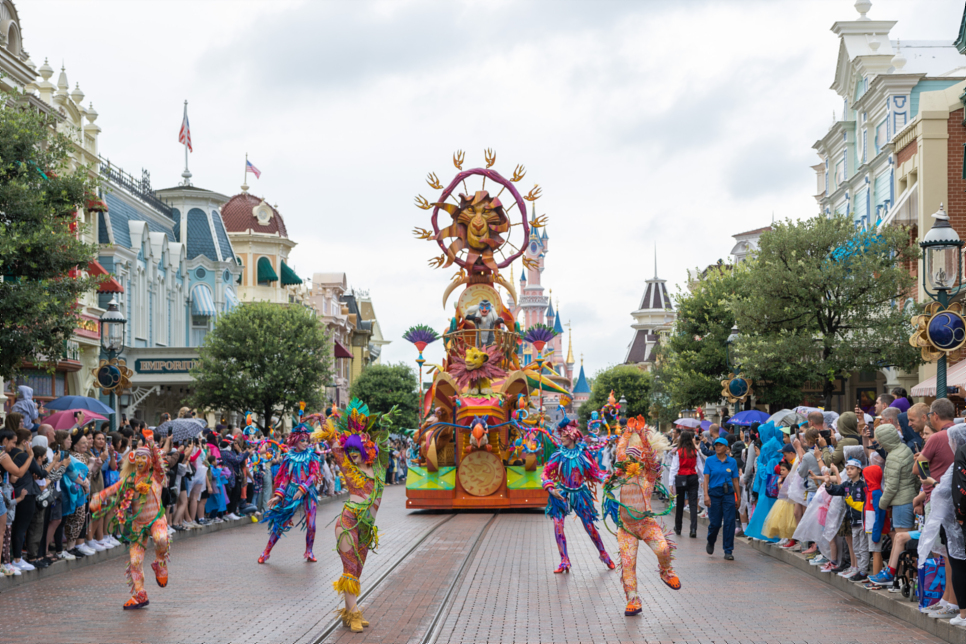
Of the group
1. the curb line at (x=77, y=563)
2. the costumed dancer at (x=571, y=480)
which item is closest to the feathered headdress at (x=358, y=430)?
the curb line at (x=77, y=563)

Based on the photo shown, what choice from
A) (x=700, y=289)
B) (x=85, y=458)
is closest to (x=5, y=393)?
(x=85, y=458)

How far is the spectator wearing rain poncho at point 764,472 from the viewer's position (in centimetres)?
1588

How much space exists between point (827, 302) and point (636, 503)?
700 inches

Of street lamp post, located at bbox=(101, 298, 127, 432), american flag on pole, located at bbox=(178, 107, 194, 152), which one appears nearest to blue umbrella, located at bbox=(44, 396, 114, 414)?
street lamp post, located at bbox=(101, 298, 127, 432)

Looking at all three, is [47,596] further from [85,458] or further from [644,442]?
[644,442]

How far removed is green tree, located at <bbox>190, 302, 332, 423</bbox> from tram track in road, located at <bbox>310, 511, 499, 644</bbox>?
18.8 meters

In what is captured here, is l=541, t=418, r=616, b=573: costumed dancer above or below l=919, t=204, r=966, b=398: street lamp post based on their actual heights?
below

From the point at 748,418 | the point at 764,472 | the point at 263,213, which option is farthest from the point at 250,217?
the point at 764,472

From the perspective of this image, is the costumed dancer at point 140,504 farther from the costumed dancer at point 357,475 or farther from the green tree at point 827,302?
the green tree at point 827,302

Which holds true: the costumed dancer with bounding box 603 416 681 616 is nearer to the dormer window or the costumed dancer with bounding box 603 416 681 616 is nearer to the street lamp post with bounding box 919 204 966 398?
the street lamp post with bounding box 919 204 966 398

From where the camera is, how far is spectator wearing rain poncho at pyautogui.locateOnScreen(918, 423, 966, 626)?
342 inches

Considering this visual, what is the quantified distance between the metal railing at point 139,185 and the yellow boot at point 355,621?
2861 cm

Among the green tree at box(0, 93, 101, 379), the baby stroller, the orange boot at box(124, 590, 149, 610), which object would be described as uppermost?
the green tree at box(0, 93, 101, 379)

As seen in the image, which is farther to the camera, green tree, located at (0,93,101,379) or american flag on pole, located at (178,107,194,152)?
american flag on pole, located at (178,107,194,152)
